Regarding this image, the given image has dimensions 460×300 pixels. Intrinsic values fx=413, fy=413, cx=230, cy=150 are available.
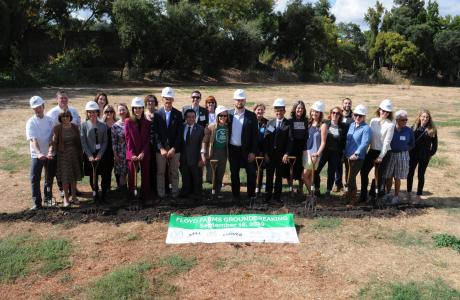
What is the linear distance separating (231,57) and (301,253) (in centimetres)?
3352

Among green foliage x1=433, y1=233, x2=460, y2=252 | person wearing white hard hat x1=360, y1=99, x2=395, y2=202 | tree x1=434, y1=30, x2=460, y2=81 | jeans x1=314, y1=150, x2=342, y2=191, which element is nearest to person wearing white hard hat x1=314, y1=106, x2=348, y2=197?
jeans x1=314, y1=150, x2=342, y2=191

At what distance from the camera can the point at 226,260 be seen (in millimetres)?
5617

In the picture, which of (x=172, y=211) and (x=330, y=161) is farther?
(x=330, y=161)

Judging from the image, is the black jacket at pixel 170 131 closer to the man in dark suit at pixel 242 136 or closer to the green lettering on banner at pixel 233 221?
the man in dark suit at pixel 242 136

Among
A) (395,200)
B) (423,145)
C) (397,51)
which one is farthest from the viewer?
(397,51)

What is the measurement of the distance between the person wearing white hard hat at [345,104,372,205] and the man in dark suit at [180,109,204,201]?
265 centimetres

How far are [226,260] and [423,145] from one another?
14.4ft

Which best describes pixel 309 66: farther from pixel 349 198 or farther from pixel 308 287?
pixel 308 287

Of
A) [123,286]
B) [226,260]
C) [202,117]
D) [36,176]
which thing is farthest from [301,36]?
[123,286]

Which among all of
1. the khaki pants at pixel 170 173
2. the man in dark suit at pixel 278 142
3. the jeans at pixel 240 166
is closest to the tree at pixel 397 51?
the man in dark suit at pixel 278 142

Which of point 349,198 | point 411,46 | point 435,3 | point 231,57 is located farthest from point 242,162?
point 435,3

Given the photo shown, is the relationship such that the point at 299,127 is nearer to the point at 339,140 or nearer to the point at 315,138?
the point at 315,138

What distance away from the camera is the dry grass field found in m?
4.92

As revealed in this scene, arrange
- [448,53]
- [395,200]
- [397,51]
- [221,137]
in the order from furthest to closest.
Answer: [448,53], [397,51], [395,200], [221,137]
